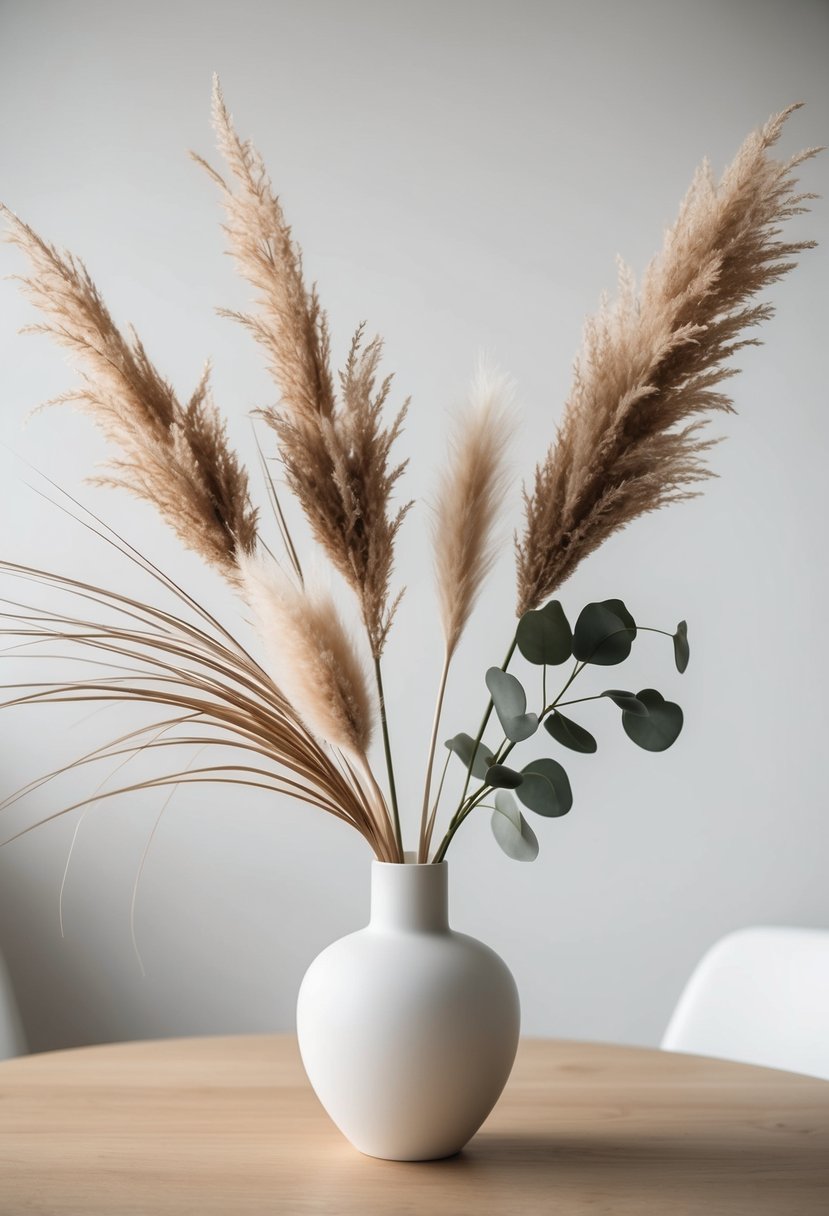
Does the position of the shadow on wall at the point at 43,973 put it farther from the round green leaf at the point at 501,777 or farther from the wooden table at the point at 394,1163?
the round green leaf at the point at 501,777

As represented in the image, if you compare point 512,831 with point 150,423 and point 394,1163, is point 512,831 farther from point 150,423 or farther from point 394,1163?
point 150,423

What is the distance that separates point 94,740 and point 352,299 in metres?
0.91

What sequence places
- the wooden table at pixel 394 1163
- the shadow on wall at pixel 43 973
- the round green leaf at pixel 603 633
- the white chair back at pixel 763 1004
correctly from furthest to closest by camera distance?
the shadow on wall at pixel 43 973
the white chair back at pixel 763 1004
the round green leaf at pixel 603 633
the wooden table at pixel 394 1163

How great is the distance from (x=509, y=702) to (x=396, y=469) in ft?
0.64

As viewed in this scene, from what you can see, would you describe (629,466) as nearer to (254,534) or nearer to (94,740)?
(254,534)

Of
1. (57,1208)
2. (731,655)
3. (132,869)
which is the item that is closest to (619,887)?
(731,655)

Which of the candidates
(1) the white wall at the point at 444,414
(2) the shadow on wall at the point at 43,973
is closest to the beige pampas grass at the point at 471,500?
(1) the white wall at the point at 444,414

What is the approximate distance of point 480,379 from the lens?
90cm

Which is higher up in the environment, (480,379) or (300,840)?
(480,379)

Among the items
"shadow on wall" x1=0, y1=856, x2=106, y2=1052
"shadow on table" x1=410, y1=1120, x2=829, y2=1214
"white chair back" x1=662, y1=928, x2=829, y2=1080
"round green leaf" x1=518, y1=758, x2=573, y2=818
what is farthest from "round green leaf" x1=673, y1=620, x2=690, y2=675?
"shadow on wall" x1=0, y1=856, x2=106, y2=1052

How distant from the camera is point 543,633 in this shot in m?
0.84

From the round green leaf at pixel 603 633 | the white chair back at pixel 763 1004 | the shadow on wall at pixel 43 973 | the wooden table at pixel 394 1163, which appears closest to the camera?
the wooden table at pixel 394 1163

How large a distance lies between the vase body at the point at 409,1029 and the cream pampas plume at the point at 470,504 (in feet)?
0.25

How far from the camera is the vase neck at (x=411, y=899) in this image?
2.68 feet
